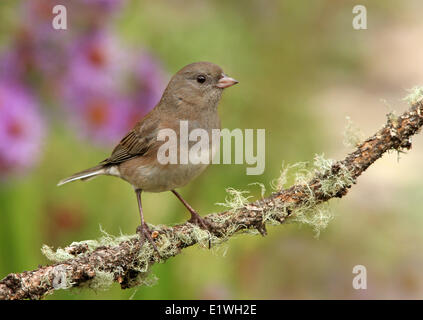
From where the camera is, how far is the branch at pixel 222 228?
1.66 meters

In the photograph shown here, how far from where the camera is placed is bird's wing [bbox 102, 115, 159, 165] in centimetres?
271

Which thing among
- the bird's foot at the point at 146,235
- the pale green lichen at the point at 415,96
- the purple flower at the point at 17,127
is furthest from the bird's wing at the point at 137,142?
the pale green lichen at the point at 415,96

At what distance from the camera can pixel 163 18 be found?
12.3 ft

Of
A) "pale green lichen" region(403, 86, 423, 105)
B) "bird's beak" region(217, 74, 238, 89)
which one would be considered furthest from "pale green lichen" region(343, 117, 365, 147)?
"bird's beak" region(217, 74, 238, 89)

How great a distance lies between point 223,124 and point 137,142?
975mm

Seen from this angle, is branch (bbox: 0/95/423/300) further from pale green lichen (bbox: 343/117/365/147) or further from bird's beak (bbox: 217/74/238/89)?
bird's beak (bbox: 217/74/238/89)

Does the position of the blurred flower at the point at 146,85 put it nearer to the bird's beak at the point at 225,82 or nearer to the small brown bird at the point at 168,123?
the small brown bird at the point at 168,123

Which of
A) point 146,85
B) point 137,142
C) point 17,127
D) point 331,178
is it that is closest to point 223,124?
point 146,85

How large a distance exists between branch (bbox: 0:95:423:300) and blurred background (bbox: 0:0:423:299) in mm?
714

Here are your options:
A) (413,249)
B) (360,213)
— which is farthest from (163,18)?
(413,249)

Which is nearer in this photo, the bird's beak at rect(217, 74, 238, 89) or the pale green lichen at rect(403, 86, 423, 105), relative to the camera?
the pale green lichen at rect(403, 86, 423, 105)

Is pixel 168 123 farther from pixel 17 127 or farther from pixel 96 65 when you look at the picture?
pixel 17 127

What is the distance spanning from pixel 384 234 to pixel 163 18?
1985 mm

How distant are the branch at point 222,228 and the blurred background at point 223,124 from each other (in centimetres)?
71
